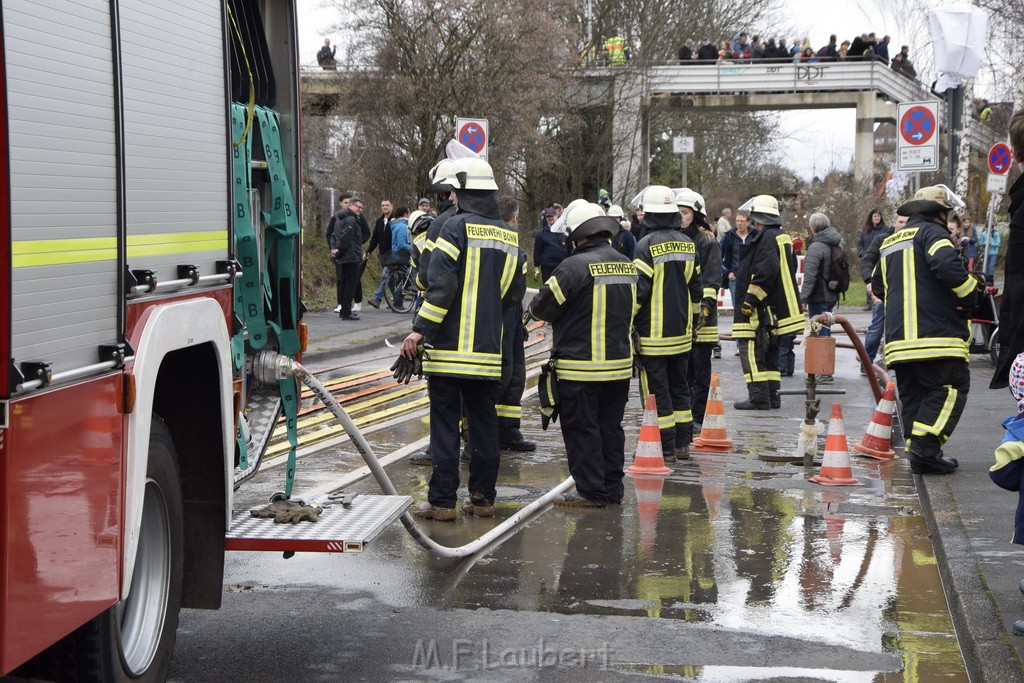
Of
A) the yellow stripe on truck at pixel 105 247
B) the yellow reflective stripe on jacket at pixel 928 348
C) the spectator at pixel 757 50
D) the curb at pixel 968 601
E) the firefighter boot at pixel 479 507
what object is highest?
the spectator at pixel 757 50

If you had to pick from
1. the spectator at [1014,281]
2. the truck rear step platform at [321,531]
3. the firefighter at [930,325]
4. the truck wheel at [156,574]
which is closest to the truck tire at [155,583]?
the truck wheel at [156,574]

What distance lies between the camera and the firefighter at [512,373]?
8.13 metres

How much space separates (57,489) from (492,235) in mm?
4267

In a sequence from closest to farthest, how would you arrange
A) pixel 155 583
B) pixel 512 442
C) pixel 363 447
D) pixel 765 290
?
pixel 155 583
pixel 363 447
pixel 512 442
pixel 765 290

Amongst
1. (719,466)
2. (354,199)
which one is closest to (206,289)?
(719,466)

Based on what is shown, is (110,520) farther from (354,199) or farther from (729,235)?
(354,199)

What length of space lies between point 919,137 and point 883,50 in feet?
112

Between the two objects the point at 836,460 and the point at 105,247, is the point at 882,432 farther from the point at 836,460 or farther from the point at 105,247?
the point at 105,247

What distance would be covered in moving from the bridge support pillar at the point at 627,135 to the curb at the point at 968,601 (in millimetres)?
32128

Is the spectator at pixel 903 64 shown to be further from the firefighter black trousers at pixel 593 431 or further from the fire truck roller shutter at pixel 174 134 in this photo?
the fire truck roller shutter at pixel 174 134

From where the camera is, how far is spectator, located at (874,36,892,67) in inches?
1861

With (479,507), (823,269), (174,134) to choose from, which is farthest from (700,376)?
(174,134)

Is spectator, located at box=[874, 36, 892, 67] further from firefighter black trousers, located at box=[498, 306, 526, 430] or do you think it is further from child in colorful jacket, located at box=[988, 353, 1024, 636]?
child in colorful jacket, located at box=[988, 353, 1024, 636]

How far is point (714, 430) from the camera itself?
10281mm
